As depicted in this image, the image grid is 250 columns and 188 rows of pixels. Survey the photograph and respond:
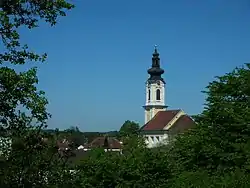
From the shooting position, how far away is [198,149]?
2636 cm

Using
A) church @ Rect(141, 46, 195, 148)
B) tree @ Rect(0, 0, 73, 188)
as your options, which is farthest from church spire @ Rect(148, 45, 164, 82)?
tree @ Rect(0, 0, 73, 188)

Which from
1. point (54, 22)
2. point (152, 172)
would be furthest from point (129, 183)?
point (54, 22)

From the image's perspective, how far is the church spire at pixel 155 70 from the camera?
97525 mm

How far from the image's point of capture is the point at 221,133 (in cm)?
2578

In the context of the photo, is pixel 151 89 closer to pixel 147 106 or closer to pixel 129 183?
pixel 147 106

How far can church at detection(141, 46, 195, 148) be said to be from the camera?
94.6m

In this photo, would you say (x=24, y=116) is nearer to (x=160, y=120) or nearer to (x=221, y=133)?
(x=221, y=133)

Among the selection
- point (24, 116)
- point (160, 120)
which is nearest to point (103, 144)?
point (24, 116)

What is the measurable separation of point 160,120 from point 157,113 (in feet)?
10.5

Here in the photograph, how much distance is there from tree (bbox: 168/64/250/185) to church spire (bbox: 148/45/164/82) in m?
69.4

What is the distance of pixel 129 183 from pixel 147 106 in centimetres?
7751

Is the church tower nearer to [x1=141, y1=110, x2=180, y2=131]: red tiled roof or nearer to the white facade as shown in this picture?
the white facade

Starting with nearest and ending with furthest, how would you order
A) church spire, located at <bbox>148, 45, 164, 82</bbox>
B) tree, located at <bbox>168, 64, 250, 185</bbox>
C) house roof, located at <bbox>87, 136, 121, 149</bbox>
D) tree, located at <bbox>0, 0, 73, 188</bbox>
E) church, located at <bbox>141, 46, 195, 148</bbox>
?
tree, located at <bbox>0, 0, 73, 188</bbox>, tree, located at <bbox>168, 64, 250, 185</bbox>, house roof, located at <bbox>87, 136, 121, 149</bbox>, church, located at <bbox>141, 46, 195, 148</bbox>, church spire, located at <bbox>148, 45, 164, 82</bbox>

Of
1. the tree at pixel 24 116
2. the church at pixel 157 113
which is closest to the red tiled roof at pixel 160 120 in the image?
Result: the church at pixel 157 113
